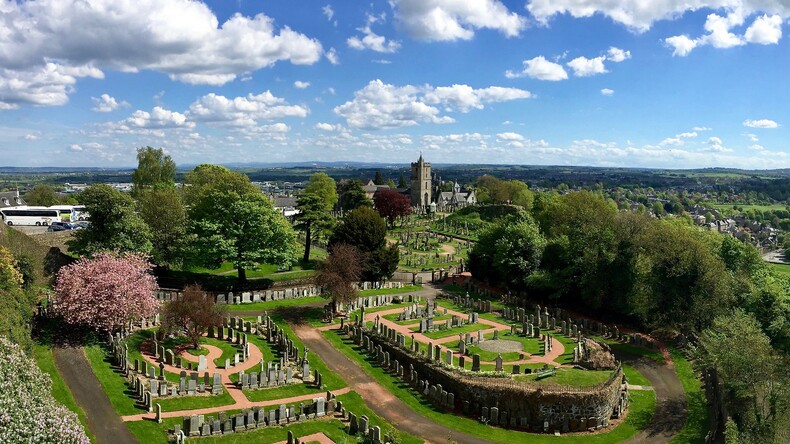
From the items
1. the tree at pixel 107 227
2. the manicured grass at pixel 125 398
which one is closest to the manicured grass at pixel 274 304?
the tree at pixel 107 227

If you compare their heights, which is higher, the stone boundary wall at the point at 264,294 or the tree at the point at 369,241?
the tree at the point at 369,241

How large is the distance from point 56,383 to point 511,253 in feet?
140

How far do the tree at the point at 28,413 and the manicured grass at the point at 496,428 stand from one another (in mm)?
17161

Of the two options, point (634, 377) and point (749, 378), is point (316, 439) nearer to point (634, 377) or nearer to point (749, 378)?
point (749, 378)

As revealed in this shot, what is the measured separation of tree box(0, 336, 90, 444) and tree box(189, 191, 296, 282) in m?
28.4

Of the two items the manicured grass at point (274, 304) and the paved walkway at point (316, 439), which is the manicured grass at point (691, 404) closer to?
the paved walkway at point (316, 439)

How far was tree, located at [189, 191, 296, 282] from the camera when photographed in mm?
49062

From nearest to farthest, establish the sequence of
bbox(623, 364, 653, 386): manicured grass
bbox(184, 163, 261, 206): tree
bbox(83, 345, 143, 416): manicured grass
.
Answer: bbox(83, 345, 143, 416): manicured grass
bbox(623, 364, 653, 386): manicured grass
bbox(184, 163, 261, 206): tree

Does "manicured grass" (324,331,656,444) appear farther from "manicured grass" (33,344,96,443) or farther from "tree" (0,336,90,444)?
"tree" (0,336,90,444)

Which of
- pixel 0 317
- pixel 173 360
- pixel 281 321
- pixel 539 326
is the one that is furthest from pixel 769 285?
pixel 0 317

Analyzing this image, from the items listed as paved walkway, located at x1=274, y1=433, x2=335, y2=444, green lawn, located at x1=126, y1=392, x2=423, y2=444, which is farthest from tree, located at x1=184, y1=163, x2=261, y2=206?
paved walkway, located at x1=274, y1=433, x2=335, y2=444

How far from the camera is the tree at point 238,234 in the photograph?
1932 inches

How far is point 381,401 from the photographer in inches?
1242

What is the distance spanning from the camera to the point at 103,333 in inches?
1394
